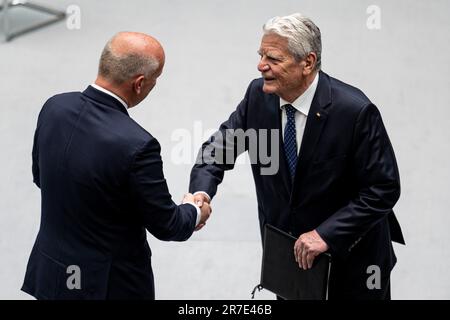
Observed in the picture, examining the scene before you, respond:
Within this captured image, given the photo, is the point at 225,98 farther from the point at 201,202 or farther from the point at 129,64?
the point at 129,64

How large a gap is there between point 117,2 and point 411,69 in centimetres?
175

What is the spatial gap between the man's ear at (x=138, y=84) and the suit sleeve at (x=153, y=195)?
16cm

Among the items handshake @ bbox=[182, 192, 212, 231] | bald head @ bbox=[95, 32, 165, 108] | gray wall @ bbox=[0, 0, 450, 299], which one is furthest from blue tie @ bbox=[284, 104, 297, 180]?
gray wall @ bbox=[0, 0, 450, 299]

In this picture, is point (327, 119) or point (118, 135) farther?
point (327, 119)

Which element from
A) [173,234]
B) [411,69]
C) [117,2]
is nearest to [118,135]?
[173,234]

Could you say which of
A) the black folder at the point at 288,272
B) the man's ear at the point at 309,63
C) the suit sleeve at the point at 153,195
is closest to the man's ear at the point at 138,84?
the suit sleeve at the point at 153,195

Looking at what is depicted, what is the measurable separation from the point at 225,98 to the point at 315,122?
220cm

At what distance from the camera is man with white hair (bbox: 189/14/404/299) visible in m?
3.04

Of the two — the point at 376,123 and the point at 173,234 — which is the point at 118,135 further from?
the point at 376,123

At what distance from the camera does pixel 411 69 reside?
215 inches

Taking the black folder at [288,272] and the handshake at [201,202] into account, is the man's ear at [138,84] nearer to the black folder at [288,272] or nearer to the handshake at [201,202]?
the handshake at [201,202]

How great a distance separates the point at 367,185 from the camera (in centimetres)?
309

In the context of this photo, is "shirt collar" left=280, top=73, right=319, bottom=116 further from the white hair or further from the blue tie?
the white hair

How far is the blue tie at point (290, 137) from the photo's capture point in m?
3.15
